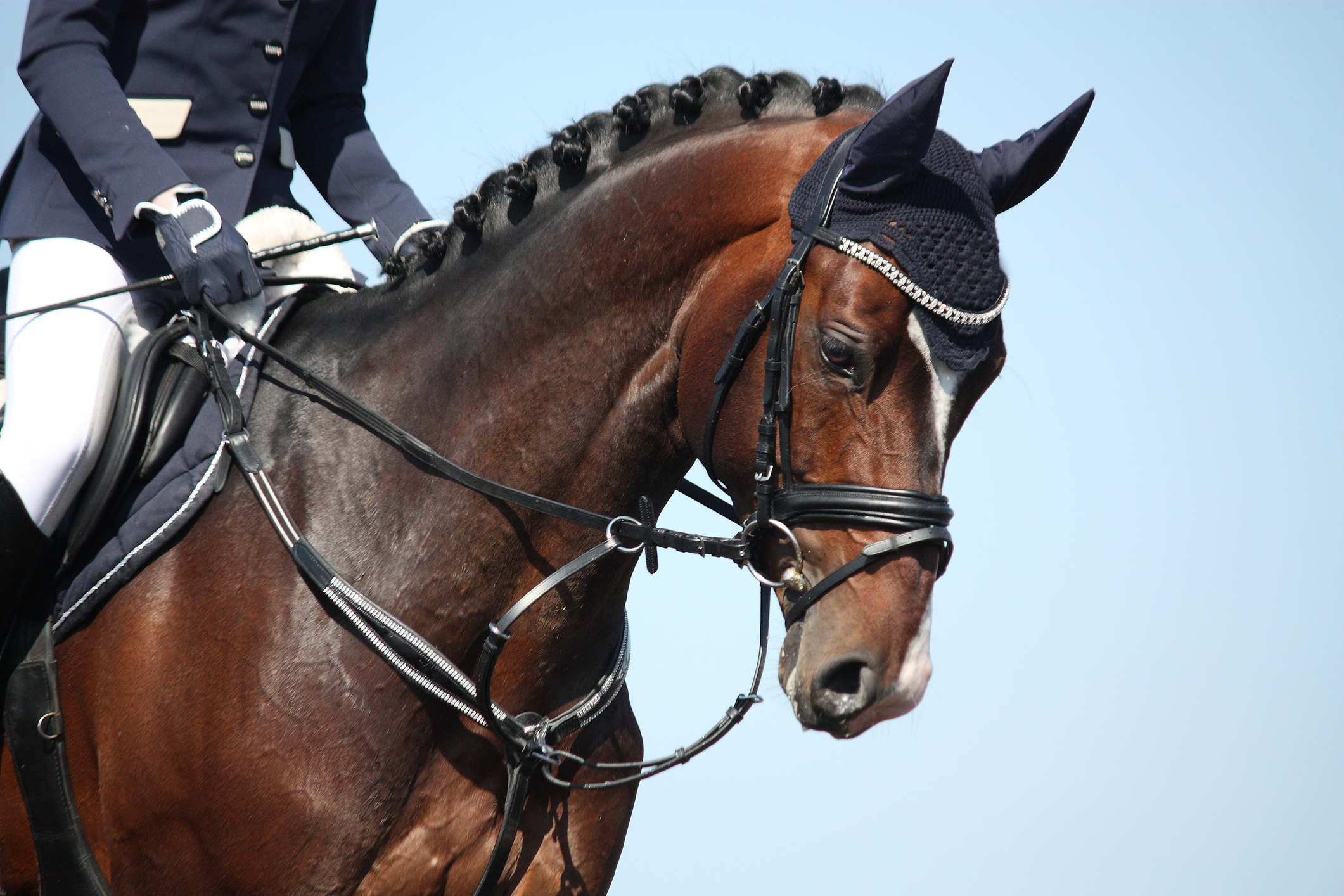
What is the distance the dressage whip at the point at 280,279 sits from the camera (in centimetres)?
357

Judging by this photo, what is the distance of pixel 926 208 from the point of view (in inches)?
119

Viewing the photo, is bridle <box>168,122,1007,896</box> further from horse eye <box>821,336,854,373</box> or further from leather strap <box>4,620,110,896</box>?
leather strap <box>4,620,110,896</box>

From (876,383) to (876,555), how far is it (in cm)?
42

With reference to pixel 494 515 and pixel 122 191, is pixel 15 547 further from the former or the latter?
pixel 494 515

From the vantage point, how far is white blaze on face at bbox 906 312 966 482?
2918 mm

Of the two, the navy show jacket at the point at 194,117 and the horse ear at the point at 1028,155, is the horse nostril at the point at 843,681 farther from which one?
the navy show jacket at the point at 194,117

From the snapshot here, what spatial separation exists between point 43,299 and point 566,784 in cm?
220

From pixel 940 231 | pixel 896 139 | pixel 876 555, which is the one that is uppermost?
pixel 896 139

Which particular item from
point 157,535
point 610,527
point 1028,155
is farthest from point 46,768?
point 1028,155

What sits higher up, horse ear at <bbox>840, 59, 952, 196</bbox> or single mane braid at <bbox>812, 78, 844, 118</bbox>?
single mane braid at <bbox>812, 78, 844, 118</bbox>

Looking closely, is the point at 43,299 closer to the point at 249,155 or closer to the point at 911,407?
the point at 249,155

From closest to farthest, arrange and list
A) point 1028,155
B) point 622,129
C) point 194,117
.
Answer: point 1028,155 → point 622,129 → point 194,117

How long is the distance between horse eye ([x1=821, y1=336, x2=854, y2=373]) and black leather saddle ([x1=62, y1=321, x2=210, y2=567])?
188 cm

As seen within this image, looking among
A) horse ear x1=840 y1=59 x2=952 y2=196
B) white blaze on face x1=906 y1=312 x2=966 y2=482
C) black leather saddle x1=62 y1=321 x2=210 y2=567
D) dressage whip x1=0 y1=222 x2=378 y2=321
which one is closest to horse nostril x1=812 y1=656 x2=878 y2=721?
white blaze on face x1=906 y1=312 x2=966 y2=482
